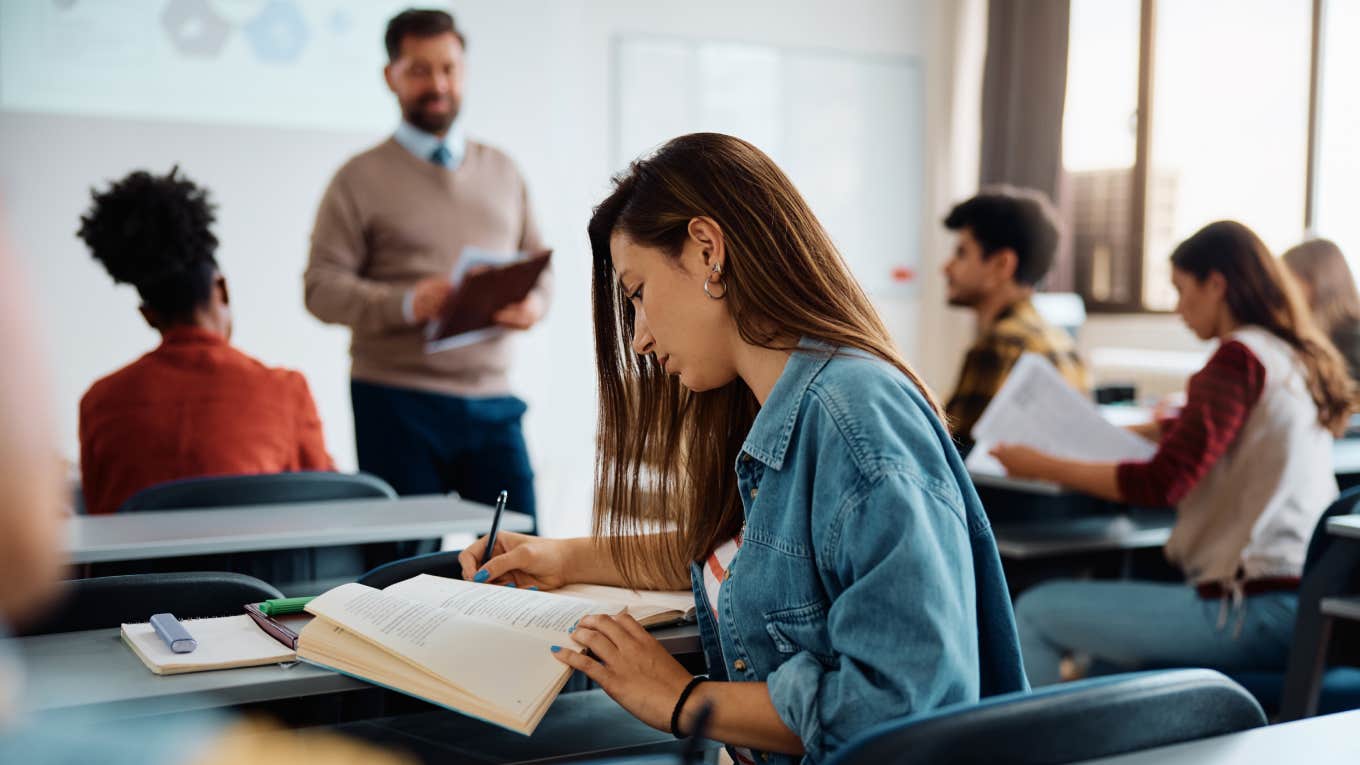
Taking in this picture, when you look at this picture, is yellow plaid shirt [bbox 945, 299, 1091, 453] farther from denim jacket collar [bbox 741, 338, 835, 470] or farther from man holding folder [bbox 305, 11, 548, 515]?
denim jacket collar [bbox 741, 338, 835, 470]

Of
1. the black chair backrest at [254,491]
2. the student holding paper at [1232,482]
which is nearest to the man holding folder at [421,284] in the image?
the black chair backrest at [254,491]

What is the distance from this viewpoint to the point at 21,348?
1.39ft

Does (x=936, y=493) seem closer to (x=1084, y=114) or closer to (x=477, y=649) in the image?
(x=477, y=649)

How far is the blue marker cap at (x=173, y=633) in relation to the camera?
4.15ft

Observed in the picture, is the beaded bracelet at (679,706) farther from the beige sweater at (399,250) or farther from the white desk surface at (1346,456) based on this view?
the white desk surface at (1346,456)

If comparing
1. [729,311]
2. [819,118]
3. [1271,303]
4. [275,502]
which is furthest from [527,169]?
[729,311]

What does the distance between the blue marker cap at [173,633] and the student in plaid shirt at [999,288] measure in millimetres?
2314

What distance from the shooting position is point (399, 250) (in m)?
3.19

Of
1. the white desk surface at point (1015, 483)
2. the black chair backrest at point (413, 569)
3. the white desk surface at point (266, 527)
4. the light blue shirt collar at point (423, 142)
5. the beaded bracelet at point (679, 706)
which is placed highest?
the light blue shirt collar at point (423, 142)

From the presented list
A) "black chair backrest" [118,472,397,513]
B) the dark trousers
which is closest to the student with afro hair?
"black chair backrest" [118,472,397,513]

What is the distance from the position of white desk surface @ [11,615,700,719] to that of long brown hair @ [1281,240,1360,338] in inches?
140

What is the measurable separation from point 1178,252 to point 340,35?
3.53 meters

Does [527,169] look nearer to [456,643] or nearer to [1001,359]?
[1001,359]

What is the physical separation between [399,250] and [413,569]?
5.74 feet
